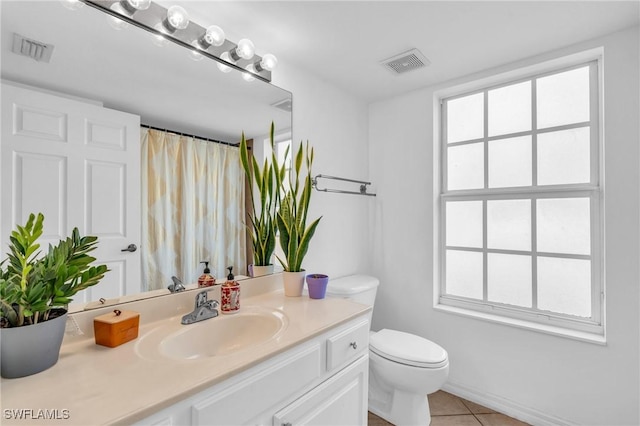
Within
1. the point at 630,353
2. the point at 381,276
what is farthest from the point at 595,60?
the point at 381,276

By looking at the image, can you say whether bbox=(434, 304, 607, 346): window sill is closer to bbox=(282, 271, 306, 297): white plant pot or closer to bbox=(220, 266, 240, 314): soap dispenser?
bbox=(282, 271, 306, 297): white plant pot

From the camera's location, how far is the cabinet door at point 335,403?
0.98 metres

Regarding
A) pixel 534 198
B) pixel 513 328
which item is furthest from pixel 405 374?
pixel 534 198

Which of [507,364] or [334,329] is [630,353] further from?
[334,329]

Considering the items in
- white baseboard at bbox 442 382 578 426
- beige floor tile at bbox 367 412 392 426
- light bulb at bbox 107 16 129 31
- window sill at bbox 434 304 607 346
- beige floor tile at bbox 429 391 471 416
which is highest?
light bulb at bbox 107 16 129 31

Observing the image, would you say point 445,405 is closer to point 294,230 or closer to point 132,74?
point 294,230

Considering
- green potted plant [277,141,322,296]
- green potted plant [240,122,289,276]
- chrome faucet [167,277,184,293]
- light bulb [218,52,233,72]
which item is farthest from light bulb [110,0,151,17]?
chrome faucet [167,277,184,293]

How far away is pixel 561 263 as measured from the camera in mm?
1788

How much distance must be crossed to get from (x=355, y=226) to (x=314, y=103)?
39.4 inches

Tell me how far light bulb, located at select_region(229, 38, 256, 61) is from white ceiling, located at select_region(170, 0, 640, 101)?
0.35 feet

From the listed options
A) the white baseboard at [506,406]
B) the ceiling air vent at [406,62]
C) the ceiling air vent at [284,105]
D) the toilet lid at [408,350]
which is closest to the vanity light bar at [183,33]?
the ceiling air vent at [284,105]

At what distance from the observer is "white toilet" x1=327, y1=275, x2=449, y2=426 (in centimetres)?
155

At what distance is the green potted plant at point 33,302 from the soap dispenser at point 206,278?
52 centimetres

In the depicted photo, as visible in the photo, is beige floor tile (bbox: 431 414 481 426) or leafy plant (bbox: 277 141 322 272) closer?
leafy plant (bbox: 277 141 322 272)
